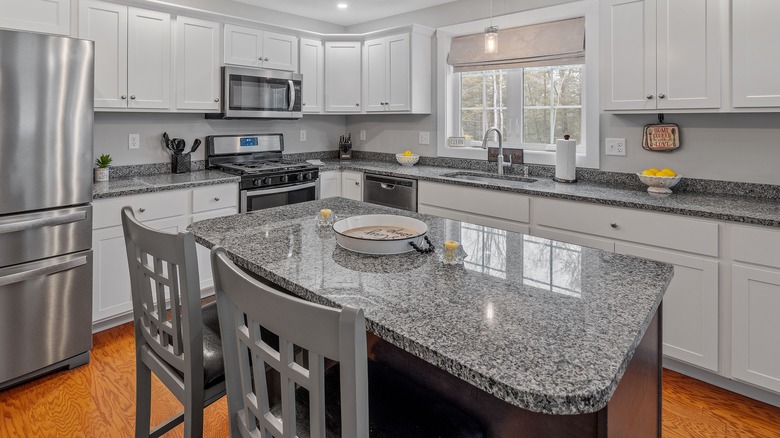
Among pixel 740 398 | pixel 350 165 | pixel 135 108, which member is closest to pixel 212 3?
pixel 135 108

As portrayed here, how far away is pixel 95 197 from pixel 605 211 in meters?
2.98

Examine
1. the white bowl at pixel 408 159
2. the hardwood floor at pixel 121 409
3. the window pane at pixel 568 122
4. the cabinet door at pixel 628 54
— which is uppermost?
the cabinet door at pixel 628 54

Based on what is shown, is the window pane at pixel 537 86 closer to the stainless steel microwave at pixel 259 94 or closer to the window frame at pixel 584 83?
the window frame at pixel 584 83

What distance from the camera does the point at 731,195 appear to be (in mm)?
2652

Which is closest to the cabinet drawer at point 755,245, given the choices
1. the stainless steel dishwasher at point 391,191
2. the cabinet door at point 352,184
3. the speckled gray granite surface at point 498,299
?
the speckled gray granite surface at point 498,299

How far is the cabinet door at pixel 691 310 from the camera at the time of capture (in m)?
2.27

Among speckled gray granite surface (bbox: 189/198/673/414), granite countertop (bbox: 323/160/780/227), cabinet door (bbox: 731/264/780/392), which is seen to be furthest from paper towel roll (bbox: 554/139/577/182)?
speckled gray granite surface (bbox: 189/198/673/414)

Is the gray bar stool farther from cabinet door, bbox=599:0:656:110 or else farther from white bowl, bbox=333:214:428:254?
cabinet door, bbox=599:0:656:110

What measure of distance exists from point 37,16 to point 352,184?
8.04 feet

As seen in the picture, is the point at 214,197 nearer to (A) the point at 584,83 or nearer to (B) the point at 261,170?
(B) the point at 261,170

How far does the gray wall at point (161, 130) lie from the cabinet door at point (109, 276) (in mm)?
847

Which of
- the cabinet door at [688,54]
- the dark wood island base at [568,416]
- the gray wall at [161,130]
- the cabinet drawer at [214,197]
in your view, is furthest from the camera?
the gray wall at [161,130]

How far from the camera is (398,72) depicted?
4051mm

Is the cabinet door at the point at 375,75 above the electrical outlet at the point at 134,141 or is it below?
above
